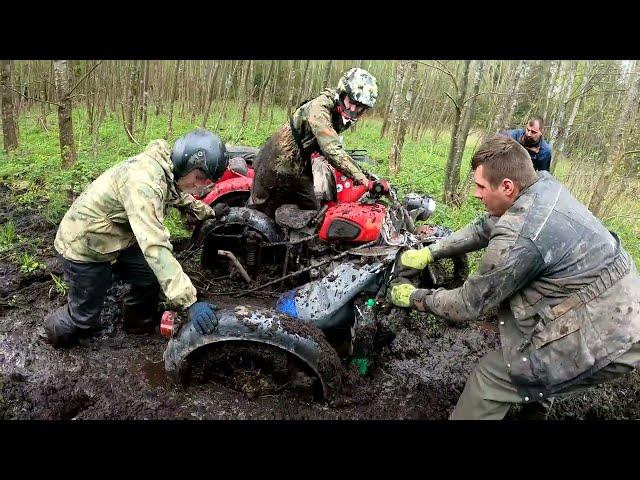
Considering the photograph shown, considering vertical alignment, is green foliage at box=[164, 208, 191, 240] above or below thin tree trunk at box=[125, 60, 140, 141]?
below

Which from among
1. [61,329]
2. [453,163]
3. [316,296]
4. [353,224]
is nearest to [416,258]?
[353,224]

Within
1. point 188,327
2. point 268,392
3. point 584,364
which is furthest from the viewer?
point 268,392

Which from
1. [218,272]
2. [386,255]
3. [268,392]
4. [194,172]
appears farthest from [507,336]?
[218,272]

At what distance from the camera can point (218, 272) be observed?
4773 mm

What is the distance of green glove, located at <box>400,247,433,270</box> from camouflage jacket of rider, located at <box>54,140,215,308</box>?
1448 mm

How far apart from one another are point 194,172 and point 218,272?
1.97 m

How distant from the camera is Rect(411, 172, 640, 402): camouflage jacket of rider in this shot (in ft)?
7.45

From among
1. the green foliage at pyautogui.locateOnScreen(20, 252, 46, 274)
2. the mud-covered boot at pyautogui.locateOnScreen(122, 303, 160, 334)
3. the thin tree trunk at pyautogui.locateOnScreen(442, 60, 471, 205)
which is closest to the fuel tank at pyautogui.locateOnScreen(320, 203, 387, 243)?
the mud-covered boot at pyautogui.locateOnScreen(122, 303, 160, 334)

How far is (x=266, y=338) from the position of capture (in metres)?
2.78

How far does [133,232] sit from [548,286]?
8.48 ft

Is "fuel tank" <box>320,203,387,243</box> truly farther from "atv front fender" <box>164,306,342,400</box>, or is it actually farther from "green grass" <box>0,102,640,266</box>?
"green grass" <box>0,102,640,266</box>

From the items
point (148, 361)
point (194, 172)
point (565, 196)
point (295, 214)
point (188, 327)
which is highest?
point (565, 196)

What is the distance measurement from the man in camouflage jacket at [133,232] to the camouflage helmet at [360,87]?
5.48ft

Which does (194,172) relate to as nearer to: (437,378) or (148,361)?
(148,361)
